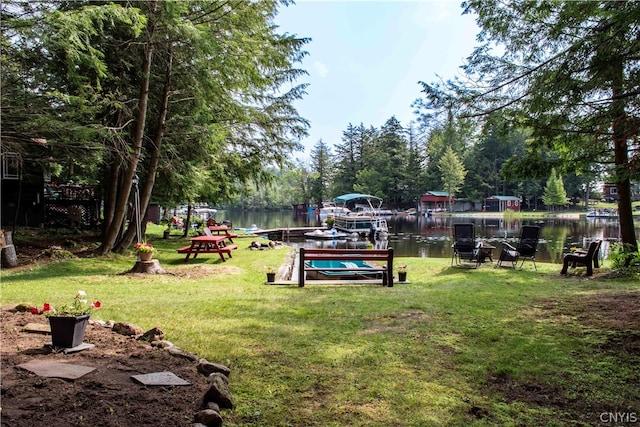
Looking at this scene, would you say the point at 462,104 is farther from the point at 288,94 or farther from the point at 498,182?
the point at 498,182

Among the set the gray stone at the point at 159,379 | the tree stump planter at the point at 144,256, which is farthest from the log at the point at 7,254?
the gray stone at the point at 159,379

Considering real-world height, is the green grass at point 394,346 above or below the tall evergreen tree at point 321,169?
below

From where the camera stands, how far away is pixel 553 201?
53.6 m

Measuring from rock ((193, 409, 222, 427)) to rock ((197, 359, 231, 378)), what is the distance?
2.26 feet

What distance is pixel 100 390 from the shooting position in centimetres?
251

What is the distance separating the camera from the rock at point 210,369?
303 cm

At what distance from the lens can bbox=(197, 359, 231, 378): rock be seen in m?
3.03

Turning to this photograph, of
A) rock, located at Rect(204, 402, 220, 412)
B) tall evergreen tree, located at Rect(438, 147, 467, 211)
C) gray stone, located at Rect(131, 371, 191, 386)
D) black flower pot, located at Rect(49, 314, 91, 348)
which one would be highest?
tall evergreen tree, located at Rect(438, 147, 467, 211)

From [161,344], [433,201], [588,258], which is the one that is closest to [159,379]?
[161,344]

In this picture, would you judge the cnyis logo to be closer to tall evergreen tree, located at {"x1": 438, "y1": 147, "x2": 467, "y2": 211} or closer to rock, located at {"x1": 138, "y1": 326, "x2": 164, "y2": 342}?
rock, located at {"x1": 138, "y1": 326, "x2": 164, "y2": 342}

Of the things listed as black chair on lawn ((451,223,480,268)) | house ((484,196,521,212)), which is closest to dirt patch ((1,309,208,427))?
black chair on lawn ((451,223,480,268))

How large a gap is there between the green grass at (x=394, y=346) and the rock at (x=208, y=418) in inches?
3.4

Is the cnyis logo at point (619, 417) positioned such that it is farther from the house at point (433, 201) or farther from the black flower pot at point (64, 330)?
the house at point (433, 201)

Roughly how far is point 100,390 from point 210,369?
0.77m
